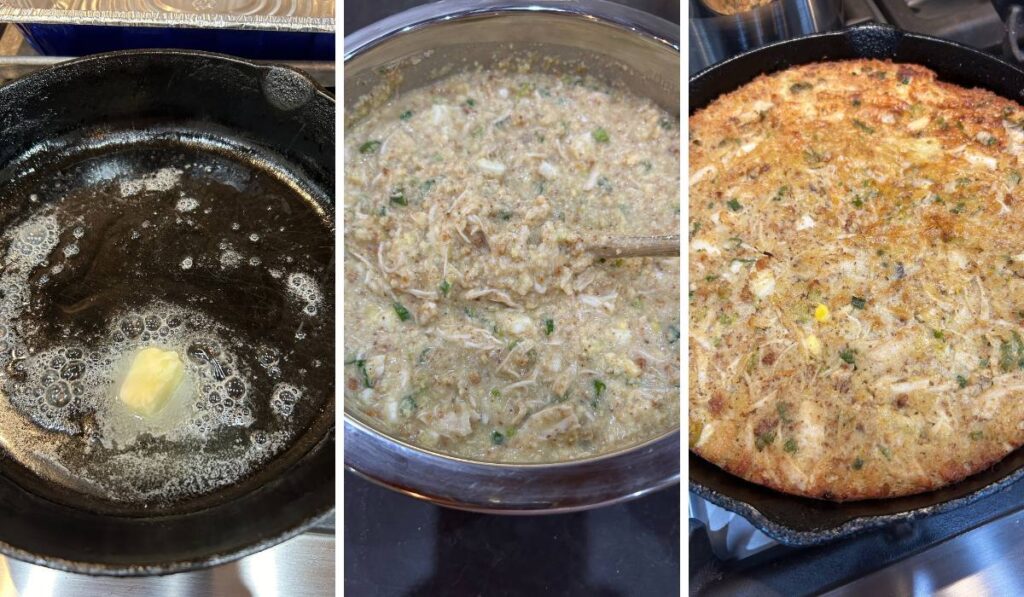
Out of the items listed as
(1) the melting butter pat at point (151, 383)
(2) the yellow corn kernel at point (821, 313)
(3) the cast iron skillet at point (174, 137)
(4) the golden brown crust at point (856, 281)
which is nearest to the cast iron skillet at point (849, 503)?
(4) the golden brown crust at point (856, 281)

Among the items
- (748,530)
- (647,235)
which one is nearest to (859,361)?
(748,530)

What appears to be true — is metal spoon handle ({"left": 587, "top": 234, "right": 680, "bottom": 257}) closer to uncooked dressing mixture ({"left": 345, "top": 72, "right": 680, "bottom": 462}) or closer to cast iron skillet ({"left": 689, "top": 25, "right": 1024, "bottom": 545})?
uncooked dressing mixture ({"left": 345, "top": 72, "right": 680, "bottom": 462})

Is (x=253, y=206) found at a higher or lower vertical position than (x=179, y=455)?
higher

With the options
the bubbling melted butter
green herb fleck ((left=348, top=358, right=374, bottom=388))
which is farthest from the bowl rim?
the bubbling melted butter

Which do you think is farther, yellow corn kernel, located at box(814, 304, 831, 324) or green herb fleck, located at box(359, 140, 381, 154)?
yellow corn kernel, located at box(814, 304, 831, 324)

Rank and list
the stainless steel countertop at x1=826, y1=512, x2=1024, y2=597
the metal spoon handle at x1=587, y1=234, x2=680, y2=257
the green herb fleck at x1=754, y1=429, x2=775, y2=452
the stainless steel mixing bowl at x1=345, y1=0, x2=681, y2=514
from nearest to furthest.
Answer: the stainless steel mixing bowl at x1=345, y1=0, x2=681, y2=514
the metal spoon handle at x1=587, y1=234, x2=680, y2=257
the green herb fleck at x1=754, y1=429, x2=775, y2=452
the stainless steel countertop at x1=826, y1=512, x2=1024, y2=597

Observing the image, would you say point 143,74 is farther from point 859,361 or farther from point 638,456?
point 859,361

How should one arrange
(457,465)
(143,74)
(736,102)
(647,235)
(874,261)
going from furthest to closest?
(143,74)
(736,102)
(874,261)
(647,235)
(457,465)

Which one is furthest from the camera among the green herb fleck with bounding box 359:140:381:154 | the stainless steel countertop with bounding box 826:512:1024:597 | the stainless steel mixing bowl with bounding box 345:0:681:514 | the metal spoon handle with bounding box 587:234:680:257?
the stainless steel countertop with bounding box 826:512:1024:597
